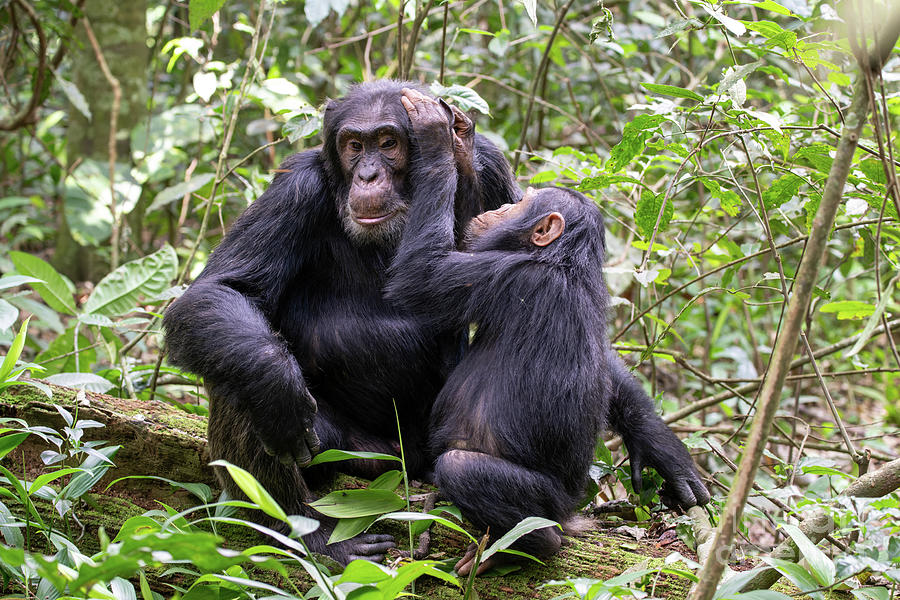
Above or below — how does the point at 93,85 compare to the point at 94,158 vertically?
above

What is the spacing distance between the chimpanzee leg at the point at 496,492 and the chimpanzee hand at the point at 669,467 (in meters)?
0.82

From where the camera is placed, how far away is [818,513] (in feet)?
10.8

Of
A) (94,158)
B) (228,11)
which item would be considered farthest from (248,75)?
(228,11)

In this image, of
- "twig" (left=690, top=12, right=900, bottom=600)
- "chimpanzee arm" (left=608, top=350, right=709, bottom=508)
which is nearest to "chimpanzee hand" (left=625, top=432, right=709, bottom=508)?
"chimpanzee arm" (left=608, top=350, right=709, bottom=508)

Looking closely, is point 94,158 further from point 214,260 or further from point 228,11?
point 214,260

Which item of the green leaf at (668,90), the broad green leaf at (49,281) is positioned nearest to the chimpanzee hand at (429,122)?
the green leaf at (668,90)

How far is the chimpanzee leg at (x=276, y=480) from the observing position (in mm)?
3521

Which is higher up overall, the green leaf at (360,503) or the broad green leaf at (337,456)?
the broad green leaf at (337,456)

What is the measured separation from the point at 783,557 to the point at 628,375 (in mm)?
1271

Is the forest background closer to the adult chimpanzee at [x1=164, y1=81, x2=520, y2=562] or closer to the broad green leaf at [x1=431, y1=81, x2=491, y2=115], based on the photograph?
the broad green leaf at [x1=431, y1=81, x2=491, y2=115]

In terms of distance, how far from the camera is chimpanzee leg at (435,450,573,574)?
3277mm

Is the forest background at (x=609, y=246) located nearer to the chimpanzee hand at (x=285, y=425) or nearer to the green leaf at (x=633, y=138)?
the green leaf at (x=633, y=138)

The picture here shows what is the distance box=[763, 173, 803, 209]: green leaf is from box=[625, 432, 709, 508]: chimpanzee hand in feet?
4.19

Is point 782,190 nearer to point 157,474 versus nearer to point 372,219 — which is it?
point 372,219
